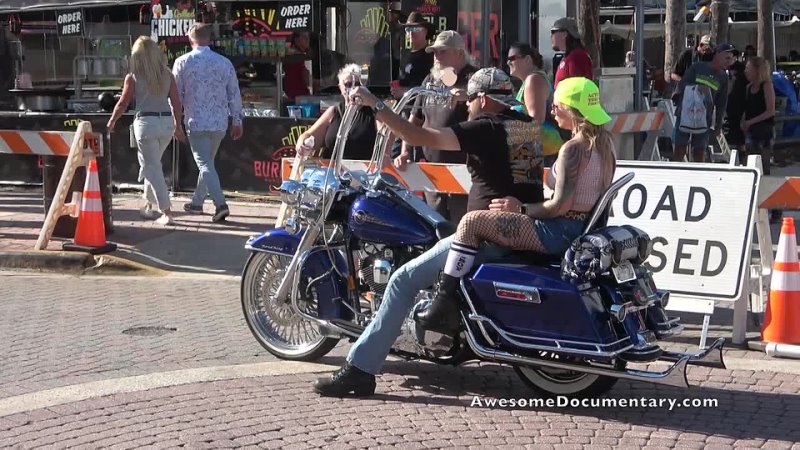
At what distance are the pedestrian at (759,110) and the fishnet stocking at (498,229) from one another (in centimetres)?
875

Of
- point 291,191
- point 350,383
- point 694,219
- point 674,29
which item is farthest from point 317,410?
point 674,29

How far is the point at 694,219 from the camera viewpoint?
7383mm

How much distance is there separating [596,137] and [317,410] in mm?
2003

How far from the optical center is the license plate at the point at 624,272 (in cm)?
565

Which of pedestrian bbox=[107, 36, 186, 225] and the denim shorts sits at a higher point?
pedestrian bbox=[107, 36, 186, 225]

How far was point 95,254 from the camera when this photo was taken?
400 inches

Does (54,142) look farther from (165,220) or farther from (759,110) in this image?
(759,110)

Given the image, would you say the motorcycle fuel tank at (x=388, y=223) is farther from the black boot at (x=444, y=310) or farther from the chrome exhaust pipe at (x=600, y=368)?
the chrome exhaust pipe at (x=600, y=368)

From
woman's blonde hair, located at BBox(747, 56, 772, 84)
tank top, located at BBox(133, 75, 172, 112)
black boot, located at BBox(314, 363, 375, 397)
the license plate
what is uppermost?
woman's blonde hair, located at BBox(747, 56, 772, 84)

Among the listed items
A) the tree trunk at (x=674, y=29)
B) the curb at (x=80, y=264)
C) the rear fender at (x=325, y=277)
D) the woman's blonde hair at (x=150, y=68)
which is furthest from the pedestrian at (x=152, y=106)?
the tree trunk at (x=674, y=29)

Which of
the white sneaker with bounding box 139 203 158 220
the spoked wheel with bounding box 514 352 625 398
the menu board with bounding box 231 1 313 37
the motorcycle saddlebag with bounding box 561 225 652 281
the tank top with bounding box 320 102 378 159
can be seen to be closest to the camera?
the motorcycle saddlebag with bounding box 561 225 652 281

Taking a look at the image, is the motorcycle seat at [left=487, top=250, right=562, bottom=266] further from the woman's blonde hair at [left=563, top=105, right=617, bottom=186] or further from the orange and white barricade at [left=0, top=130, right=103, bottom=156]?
the orange and white barricade at [left=0, top=130, right=103, bottom=156]

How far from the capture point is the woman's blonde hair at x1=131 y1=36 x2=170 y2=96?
37.2ft

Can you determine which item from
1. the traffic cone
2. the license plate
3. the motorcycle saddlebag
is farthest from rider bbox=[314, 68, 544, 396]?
the traffic cone
